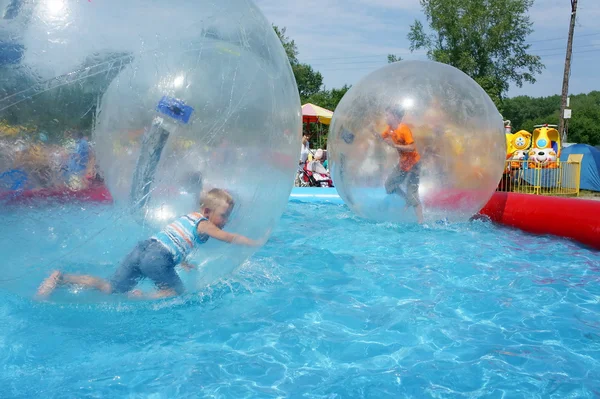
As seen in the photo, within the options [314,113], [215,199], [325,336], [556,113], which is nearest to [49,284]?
[215,199]

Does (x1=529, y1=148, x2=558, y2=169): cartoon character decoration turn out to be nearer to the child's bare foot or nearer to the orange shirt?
the orange shirt

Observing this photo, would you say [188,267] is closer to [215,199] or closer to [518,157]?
[215,199]

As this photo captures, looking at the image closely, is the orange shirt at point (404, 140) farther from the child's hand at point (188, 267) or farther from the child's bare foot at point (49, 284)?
the child's bare foot at point (49, 284)

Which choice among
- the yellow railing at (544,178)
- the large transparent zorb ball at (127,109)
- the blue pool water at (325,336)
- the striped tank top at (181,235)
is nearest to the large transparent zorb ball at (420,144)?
the blue pool water at (325,336)

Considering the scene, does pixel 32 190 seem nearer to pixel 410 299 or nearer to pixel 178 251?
pixel 178 251

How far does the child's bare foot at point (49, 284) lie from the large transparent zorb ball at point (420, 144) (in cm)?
361

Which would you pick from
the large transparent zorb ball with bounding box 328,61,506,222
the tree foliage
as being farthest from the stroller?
the tree foliage

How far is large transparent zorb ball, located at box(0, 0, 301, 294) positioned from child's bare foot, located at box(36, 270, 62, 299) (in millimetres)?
159

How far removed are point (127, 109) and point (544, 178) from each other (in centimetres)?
1229

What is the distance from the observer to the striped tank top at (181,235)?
2.99 metres

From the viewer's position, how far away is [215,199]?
10.0ft

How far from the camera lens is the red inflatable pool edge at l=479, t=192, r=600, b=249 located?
218 inches

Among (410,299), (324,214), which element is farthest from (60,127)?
(324,214)

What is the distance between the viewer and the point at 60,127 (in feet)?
8.72
